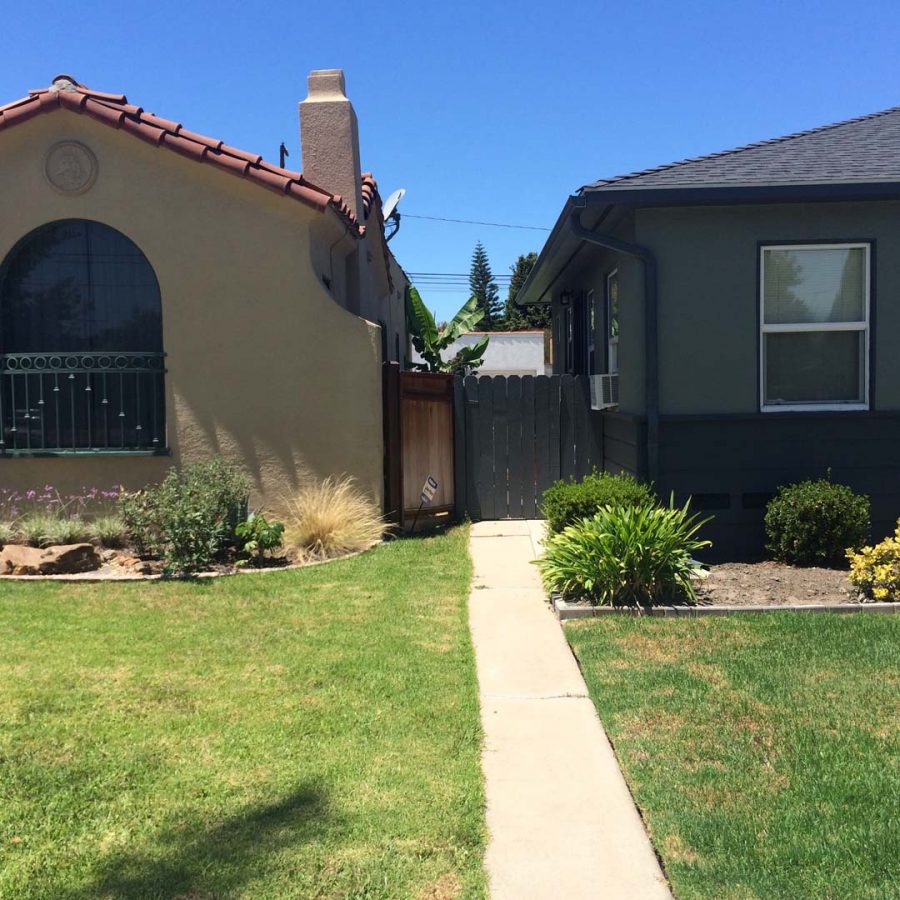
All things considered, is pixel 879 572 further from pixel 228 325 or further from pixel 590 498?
pixel 228 325

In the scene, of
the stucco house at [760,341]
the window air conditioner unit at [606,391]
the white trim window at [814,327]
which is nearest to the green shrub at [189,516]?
the stucco house at [760,341]

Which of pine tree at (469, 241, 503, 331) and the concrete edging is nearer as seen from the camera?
the concrete edging

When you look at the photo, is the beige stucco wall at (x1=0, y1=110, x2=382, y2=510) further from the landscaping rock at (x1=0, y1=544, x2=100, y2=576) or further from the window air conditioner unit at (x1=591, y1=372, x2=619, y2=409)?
the window air conditioner unit at (x1=591, y1=372, x2=619, y2=409)

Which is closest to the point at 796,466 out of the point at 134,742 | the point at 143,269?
the point at 134,742

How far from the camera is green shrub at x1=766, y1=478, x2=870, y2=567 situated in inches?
303

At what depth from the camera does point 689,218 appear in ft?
27.6

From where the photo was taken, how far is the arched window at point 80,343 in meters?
9.81

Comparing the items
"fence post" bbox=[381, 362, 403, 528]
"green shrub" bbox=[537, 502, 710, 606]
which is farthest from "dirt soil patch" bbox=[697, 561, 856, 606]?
"fence post" bbox=[381, 362, 403, 528]

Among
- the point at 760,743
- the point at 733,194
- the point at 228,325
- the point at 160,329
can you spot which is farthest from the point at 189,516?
the point at 733,194

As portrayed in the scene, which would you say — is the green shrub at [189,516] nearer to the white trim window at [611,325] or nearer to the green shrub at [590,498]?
the green shrub at [590,498]

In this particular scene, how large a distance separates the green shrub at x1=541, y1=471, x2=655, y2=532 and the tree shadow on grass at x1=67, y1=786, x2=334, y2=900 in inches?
182

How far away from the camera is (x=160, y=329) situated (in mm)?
9883

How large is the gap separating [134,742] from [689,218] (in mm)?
6660

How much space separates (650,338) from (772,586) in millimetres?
2559
